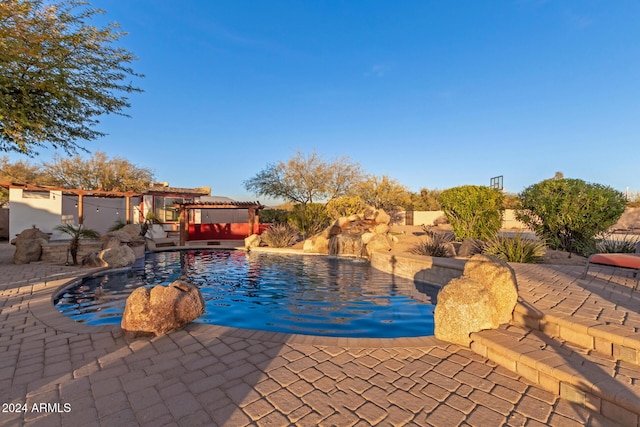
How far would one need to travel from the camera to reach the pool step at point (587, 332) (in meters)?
→ 2.85

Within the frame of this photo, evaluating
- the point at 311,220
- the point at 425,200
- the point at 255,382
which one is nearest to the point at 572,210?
the point at 255,382

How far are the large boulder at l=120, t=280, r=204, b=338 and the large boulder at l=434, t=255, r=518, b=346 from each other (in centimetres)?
332

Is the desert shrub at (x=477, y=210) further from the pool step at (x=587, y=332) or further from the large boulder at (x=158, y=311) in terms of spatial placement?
the large boulder at (x=158, y=311)

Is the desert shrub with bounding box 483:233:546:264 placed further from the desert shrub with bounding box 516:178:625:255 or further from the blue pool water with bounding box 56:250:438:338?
the blue pool water with bounding box 56:250:438:338

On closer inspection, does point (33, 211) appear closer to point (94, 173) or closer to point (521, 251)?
point (94, 173)

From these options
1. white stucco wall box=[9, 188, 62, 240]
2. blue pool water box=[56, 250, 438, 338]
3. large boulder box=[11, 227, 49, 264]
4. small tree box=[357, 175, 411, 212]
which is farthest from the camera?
small tree box=[357, 175, 411, 212]

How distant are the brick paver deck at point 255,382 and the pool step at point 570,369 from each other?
0.10 m

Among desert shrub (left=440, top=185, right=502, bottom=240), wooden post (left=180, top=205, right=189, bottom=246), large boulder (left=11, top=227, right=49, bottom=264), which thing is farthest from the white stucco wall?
desert shrub (left=440, top=185, right=502, bottom=240)

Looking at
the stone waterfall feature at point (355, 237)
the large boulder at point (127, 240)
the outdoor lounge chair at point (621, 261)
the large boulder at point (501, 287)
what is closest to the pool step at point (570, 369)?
the large boulder at point (501, 287)

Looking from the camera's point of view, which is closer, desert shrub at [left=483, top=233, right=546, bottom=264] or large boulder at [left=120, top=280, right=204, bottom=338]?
large boulder at [left=120, top=280, right=204, bottom=338]

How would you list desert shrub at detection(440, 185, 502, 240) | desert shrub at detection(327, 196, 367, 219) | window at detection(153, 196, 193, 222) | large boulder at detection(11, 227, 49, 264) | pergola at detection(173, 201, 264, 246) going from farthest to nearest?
1. window at detection(153, 196, 193, 222)
2. desert shrub at detection(327, 196, 367, 219)
3. pergola at detection(173, 201, 264, 246)
4. desert shrub at detection(440, 185, 502, 240)
5. large boulder at detection(11, 227, 49, 264)

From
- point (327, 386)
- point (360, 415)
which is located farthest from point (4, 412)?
point (360, 415)

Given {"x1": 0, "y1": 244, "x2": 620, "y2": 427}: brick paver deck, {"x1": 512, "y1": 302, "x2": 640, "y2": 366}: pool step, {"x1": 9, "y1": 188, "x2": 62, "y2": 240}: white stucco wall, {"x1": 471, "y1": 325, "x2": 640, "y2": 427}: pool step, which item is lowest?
{"x1": 0, "y1": 244, "x2": 620, "y2": 427}: brick paver deck

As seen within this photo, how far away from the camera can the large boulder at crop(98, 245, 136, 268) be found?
9.46m
